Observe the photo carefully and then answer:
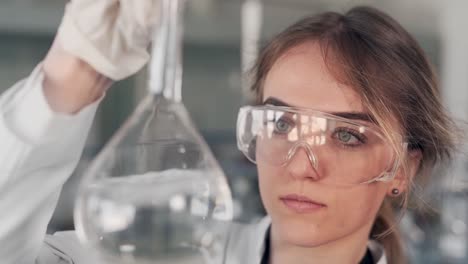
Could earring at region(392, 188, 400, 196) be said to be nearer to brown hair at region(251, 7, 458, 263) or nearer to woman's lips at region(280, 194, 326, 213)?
brown hair at region(251, 7, 458, 263)

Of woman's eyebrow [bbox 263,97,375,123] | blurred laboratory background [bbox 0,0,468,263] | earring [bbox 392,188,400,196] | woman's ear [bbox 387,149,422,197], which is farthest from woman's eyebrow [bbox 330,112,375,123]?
blurred laboratory background [bbox 0,0,468,263]

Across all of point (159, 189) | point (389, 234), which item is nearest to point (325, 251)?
point (389, 234)

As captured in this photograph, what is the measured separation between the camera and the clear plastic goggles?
1.03 metres

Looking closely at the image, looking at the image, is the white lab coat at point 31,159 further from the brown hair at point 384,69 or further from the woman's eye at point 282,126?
the brown hair at point 384,69

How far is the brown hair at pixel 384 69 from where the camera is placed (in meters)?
1.11

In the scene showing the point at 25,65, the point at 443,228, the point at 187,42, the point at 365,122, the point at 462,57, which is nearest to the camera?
the point at 365,122

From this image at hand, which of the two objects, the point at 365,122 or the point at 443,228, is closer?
the point at 365,122

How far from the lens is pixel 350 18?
3.90 ft

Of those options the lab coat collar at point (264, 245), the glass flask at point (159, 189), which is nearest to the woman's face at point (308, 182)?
the lab coat collar at point (264, 245)

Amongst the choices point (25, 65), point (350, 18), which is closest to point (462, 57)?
point (25, 65)

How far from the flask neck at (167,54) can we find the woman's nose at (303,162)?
325 mm

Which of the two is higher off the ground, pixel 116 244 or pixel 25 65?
pixel 116 244

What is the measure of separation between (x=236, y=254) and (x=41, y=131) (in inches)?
21.3

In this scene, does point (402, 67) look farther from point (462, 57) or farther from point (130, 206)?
point (462, 57)
